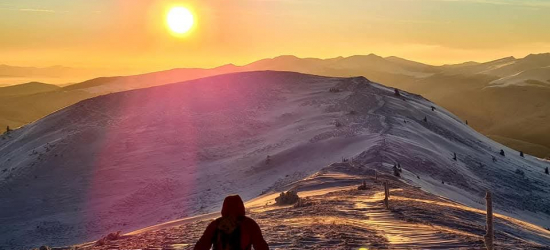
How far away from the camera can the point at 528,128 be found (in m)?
86.8

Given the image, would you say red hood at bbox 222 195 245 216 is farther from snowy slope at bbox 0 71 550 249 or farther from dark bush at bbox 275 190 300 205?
snowy slope at bbox 0 71 550 249

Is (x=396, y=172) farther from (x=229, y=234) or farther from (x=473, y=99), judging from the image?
(x=473, y=99)

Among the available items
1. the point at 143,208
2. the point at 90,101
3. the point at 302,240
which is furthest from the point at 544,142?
the point at 302,240

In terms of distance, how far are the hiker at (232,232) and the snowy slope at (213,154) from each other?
61.7ft

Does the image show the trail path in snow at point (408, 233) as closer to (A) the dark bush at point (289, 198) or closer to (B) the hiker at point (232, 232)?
(A) the dark bush at point (289, 198)

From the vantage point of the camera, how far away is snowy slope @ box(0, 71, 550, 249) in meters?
Result: 29.0

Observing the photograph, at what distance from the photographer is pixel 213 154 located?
39.6 m

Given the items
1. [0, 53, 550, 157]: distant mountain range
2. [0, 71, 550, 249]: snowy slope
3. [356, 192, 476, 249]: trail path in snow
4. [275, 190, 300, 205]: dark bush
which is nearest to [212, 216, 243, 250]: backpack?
[356, 192, 476, 249]: trail path in snow

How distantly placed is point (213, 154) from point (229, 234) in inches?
1334

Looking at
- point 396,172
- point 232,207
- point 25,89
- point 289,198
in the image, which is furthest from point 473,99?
point 25,89

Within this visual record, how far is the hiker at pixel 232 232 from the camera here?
5934 mm

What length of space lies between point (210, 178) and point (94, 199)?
257 inches

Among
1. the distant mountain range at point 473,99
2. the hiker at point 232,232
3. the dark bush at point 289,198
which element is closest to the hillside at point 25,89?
the distant mountain range at point 473,99

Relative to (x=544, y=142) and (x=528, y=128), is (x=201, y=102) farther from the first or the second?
(x=528, y=128)
